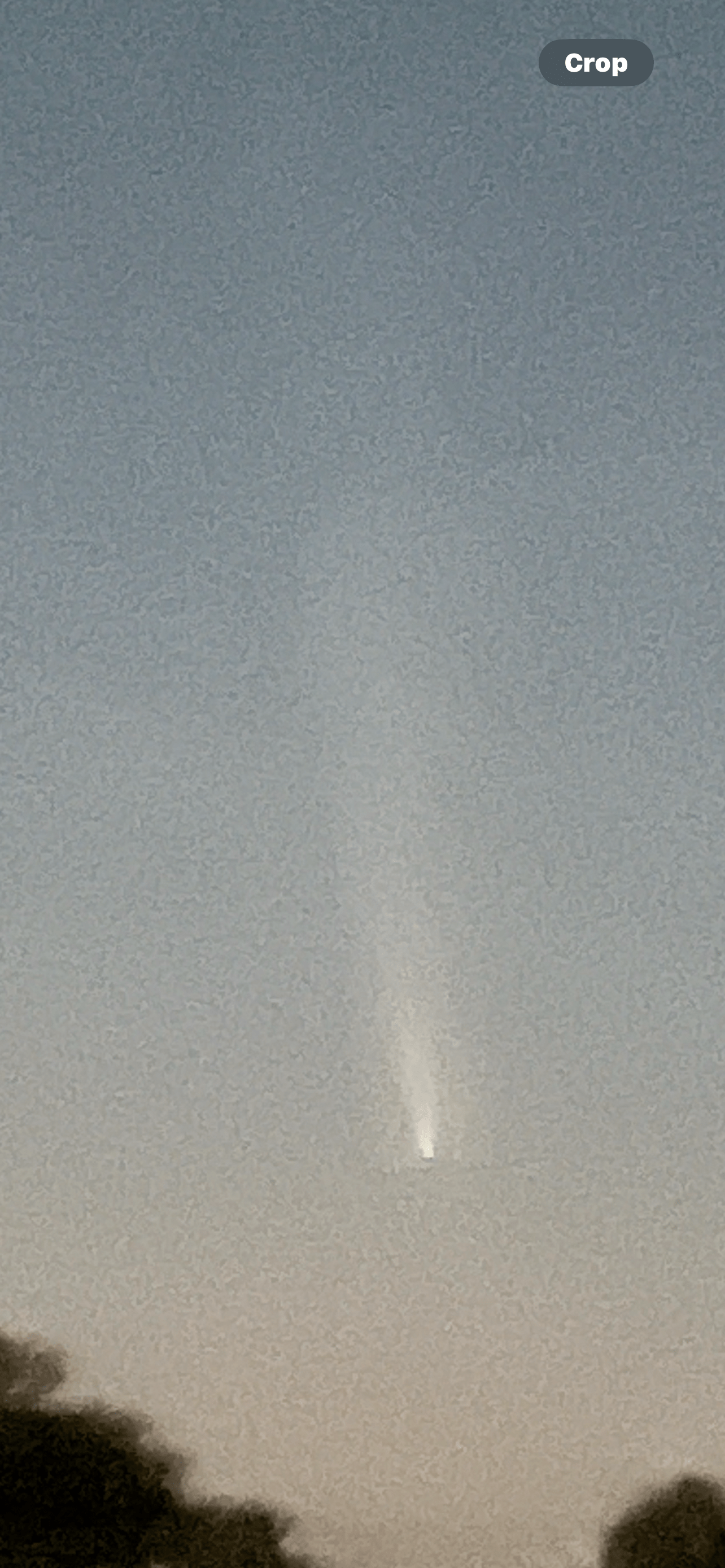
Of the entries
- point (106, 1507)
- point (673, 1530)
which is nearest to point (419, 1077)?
point (673, 1530)

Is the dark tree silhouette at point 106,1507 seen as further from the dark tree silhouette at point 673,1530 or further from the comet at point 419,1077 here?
the comet at point 419,1077

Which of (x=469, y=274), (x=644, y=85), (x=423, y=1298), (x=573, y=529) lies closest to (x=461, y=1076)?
(x=423, y=1298)

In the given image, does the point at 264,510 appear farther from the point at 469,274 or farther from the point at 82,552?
the point at 469,274

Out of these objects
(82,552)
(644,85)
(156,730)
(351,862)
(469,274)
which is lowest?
(351,862)

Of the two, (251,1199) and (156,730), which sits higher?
(156,730)

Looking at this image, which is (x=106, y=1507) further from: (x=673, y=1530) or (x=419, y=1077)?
(x=673, y=1530)

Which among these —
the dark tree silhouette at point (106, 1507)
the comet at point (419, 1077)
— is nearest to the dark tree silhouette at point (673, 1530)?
the dark tree silhouette at point (106, 1507)
